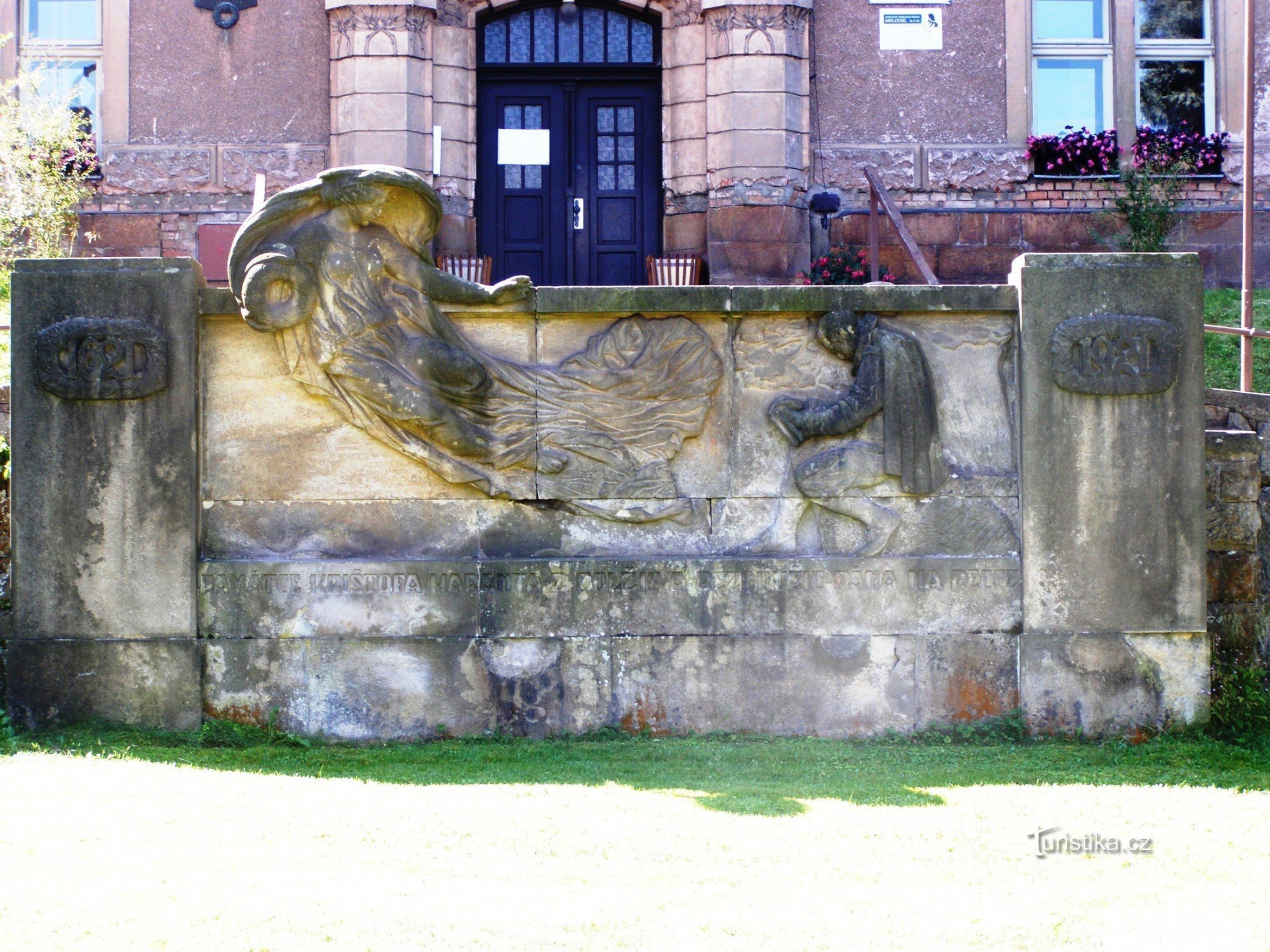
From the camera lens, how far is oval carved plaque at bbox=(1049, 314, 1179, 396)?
268 inches

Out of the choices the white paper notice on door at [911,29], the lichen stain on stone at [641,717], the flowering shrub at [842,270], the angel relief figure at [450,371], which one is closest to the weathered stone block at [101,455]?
the angel relief figure at [450,371]

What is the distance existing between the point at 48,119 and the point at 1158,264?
9.23 m

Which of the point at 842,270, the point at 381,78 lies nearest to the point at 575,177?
the point at 381,78

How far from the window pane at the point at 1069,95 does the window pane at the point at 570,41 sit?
4.42 meters

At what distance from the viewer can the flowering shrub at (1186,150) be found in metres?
13.7

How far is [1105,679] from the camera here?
269 inches

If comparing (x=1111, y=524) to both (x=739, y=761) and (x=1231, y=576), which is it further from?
(x=739, y=761)

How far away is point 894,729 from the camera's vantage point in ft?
22.4

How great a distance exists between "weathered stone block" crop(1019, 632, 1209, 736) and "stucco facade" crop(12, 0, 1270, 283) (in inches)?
269

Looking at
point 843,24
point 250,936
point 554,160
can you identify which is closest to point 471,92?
point 554,160

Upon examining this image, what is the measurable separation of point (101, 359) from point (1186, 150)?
10.7 m

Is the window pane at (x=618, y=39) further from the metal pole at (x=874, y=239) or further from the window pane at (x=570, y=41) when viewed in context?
the metal pole at (x=874, y=239)

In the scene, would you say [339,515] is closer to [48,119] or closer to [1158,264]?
[1158,264]

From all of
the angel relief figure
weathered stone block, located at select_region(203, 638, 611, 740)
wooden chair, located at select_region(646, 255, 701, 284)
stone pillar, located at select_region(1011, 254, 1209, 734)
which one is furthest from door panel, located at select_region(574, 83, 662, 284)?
weathered stone block, located at select_region(203, 638, 611, 740)
